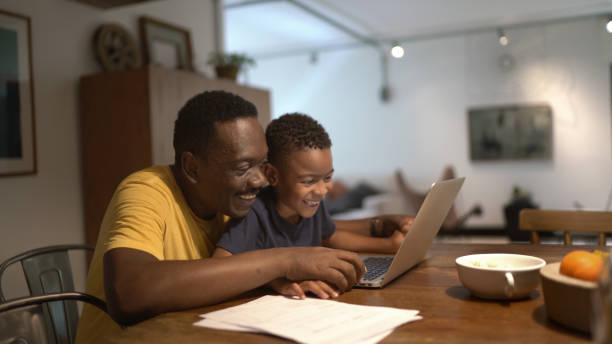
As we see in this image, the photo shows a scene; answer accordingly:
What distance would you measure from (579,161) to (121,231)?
6.89 meters

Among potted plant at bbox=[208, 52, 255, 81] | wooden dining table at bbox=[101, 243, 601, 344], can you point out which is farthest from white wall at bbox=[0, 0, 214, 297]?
wooden dining table at bbox=[101, 243, 601, 344]

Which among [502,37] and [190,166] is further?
[502,37]

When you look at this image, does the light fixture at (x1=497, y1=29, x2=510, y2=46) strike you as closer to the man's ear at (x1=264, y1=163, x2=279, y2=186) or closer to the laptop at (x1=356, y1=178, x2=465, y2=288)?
the laptop at (x1=356, y1=178, x2=465, y2=288)

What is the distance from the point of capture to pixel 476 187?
23.2 feet

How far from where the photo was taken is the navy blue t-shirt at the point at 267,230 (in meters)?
1.23

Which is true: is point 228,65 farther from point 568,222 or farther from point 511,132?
point 511,132

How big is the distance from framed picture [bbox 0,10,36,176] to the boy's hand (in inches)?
79.6

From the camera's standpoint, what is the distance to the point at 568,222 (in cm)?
178

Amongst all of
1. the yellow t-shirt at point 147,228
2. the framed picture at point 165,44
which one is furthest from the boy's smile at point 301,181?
the framed picture at point 165,44

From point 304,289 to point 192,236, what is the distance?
394mm

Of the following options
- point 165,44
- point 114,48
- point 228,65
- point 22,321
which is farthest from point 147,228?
point 165,44

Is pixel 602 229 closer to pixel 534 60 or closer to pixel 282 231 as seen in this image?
pixel 282 231

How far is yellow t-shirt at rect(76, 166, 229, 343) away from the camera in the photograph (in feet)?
3.52

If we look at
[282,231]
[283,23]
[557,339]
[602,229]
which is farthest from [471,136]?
[557,339]
